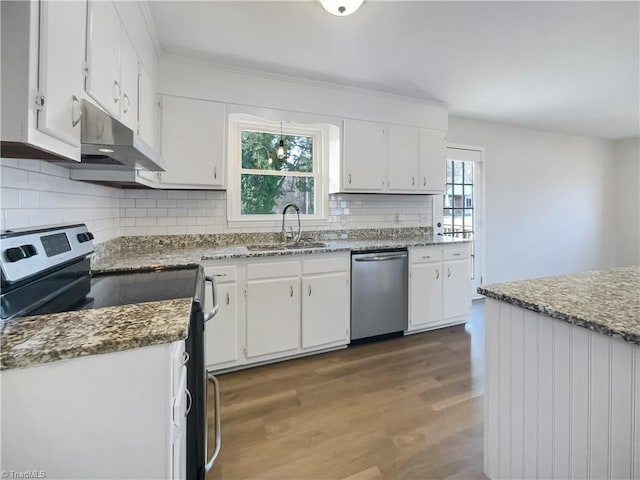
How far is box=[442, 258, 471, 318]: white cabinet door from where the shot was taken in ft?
10.5

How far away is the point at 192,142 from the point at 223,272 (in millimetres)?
1103

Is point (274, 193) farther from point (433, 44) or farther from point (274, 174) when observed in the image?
point (433, 44)

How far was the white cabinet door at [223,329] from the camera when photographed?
2.25m

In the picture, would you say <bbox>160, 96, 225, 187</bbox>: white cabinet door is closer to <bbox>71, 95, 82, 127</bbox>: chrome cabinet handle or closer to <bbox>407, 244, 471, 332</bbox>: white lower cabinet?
<bbox>71, 95, 82, 127</bbox>: chrome cabinet handle

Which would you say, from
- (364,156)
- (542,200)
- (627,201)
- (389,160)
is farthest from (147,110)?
(627,201)

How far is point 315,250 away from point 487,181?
120 inches

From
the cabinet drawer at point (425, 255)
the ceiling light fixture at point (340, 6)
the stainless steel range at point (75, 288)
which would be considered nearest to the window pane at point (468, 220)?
the cabinet drawer at point (425, 255)

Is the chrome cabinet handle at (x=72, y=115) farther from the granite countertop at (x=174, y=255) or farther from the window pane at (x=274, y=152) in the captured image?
the window pane at (x=274, y=152)

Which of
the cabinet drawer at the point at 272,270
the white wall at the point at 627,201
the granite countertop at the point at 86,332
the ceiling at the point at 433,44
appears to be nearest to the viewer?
the granite countertop at the point at 86,332

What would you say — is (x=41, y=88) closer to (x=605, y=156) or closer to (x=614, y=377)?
(x=614, y=377)

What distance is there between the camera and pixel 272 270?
2.41 meters

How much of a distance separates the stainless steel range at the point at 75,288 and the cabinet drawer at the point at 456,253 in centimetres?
254

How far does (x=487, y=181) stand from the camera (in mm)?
4219

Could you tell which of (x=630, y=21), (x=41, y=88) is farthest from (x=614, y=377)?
(x=630, y=21)
